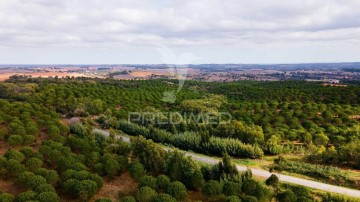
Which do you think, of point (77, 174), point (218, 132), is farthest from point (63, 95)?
point (77, 174)

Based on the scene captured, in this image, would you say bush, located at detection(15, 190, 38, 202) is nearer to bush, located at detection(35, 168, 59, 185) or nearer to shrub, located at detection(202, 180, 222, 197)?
bush, located at detection(35, 168, 59, 185)

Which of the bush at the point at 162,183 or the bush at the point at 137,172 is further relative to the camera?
the bush at the point at 137,172

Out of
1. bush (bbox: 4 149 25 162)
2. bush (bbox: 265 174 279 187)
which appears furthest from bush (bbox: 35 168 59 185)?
bush (bbox: 265 174 279 187)

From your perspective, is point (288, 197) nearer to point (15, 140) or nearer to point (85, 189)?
point (85, 189)

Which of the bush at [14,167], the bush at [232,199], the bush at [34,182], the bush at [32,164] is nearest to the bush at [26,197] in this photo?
the bush at [34,182]

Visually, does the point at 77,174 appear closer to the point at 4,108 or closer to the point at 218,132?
the point at 218,132

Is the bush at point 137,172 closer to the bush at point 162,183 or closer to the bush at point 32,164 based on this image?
the bush at point 162,183

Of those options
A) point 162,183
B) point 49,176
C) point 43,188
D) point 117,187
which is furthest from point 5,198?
point 162,183

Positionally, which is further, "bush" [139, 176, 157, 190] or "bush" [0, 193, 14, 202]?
"bush" [139, 176, 157, 190]
